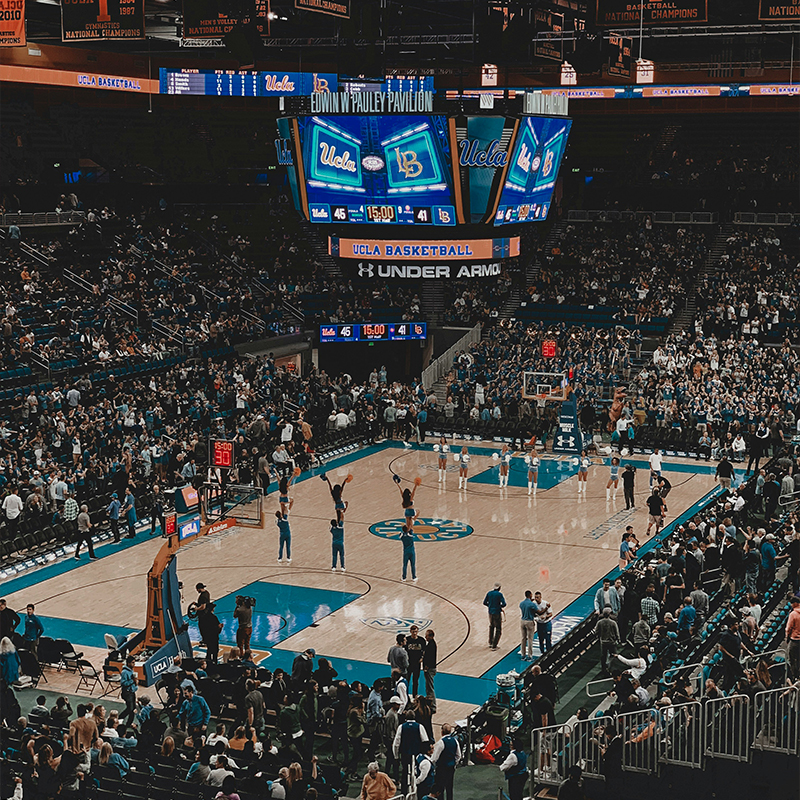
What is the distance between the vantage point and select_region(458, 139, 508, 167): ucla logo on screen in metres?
26.5

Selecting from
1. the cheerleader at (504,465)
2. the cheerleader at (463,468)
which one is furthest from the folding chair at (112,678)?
the cheerleader at (463,468)

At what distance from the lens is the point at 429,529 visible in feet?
101

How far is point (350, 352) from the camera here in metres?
49.8

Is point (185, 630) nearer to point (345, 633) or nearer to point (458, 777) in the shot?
point (345, 633)

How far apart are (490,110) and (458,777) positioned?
14.4 metres

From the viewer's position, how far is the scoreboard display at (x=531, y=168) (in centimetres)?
2728

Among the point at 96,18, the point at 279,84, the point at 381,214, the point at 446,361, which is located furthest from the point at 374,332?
the point at 96,18

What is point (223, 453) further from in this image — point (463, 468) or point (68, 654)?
point (463, 468)

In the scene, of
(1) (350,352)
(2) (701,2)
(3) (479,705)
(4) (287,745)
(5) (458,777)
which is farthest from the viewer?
(1) (350,352)

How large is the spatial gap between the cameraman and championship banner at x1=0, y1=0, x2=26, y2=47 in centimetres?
1094

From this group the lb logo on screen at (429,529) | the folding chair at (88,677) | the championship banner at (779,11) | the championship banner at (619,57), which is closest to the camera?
the folding chair at (88,677)

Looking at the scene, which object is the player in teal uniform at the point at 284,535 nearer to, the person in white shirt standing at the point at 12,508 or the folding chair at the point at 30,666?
the person in white shirt standing at the point at 12,508

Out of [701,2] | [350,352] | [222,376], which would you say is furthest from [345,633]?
[350,352]

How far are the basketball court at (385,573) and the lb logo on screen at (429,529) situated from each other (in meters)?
0.05
